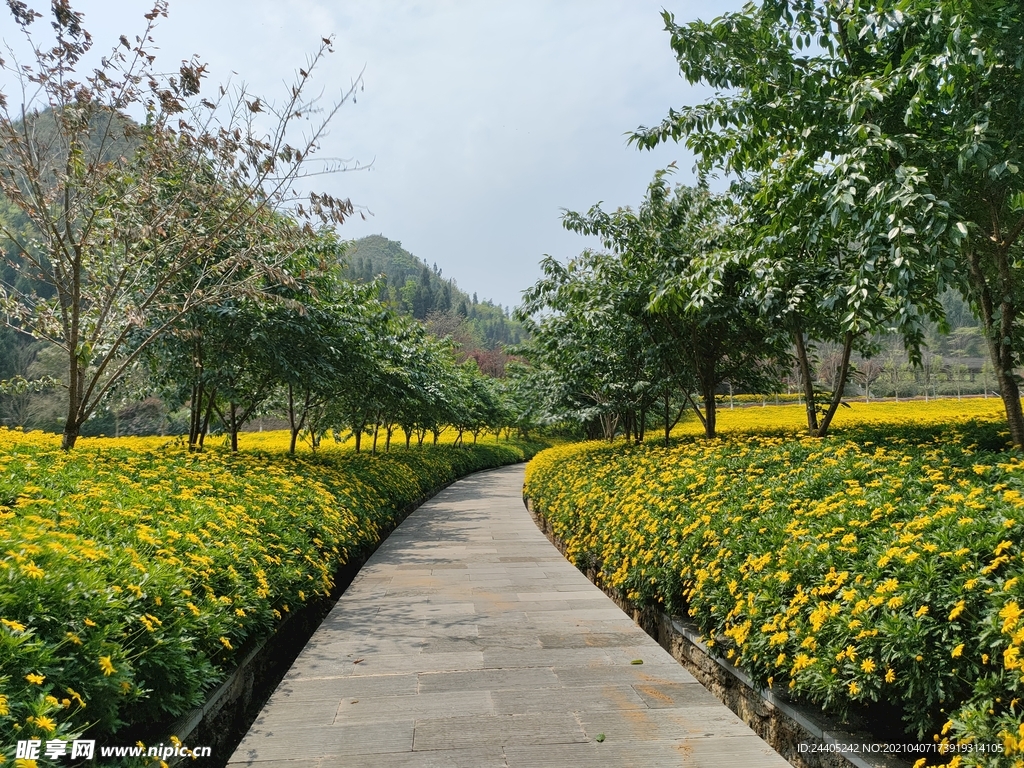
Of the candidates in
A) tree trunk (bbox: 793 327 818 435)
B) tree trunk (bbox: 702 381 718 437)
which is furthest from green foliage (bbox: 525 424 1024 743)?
tree trunk (bbox: 702 381 718 437)

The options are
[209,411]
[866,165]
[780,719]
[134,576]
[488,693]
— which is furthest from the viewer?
[209,411]

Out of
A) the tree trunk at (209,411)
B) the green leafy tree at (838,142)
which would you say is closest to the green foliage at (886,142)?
the green leafy tree at (838,142)

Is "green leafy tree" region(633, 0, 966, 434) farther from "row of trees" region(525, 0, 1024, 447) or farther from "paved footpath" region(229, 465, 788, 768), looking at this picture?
"paved footpath" region(229, 465, 788, 768)

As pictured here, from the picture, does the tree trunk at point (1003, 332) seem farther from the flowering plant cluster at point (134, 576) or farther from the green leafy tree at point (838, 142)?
the flowering plant cluster at point (134, 576)

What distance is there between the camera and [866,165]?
14.1 feet

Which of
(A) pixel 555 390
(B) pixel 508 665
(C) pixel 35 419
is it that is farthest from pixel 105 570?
(C) pixel 35 419

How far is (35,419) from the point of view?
110 feet

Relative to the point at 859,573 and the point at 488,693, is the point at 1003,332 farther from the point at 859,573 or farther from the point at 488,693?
the point at 488,693

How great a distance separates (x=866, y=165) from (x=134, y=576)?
499 centimetres

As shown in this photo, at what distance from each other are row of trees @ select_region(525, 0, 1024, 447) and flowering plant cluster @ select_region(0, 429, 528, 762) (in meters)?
4.12

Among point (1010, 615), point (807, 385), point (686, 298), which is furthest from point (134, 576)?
point (807, 385)

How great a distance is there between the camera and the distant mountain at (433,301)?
239 ft

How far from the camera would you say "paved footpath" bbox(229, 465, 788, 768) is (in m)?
2.87

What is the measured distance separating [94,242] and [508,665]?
5721mm
